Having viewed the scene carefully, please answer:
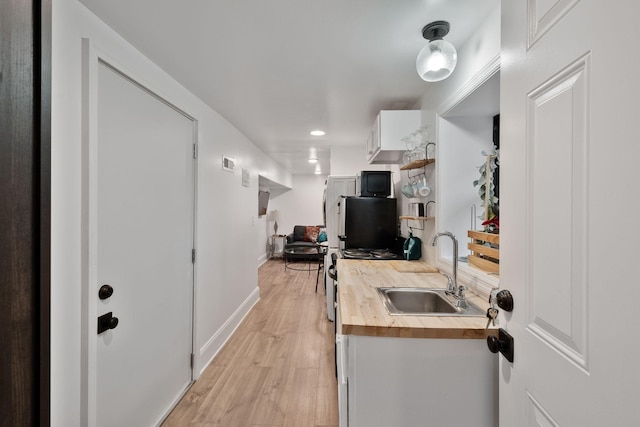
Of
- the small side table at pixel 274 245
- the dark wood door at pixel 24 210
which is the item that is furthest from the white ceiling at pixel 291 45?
the small side table at pixel 274 245

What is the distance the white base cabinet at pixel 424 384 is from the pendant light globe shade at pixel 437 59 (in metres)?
1.24

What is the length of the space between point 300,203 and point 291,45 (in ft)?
20.3

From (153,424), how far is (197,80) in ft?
7.37

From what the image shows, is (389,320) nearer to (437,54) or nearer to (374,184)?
(437,54)

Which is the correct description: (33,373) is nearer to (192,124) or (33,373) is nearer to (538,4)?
(538,4)

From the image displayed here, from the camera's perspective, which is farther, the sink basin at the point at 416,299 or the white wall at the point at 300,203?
the white wall at the point at 300,203

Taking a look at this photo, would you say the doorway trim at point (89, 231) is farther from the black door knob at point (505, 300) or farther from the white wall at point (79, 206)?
the black door knob at point (505, 300)

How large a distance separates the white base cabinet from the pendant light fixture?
1.24m

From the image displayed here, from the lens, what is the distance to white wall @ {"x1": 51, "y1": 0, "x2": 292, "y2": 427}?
108 centimetres

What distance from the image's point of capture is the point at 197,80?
196 centimetres

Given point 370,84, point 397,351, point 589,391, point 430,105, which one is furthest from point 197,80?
point 589,391

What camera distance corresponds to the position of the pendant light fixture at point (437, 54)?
1339 mm

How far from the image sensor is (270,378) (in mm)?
2203

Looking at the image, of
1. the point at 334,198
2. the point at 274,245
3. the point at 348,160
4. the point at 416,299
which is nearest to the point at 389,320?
the point at 416,299
